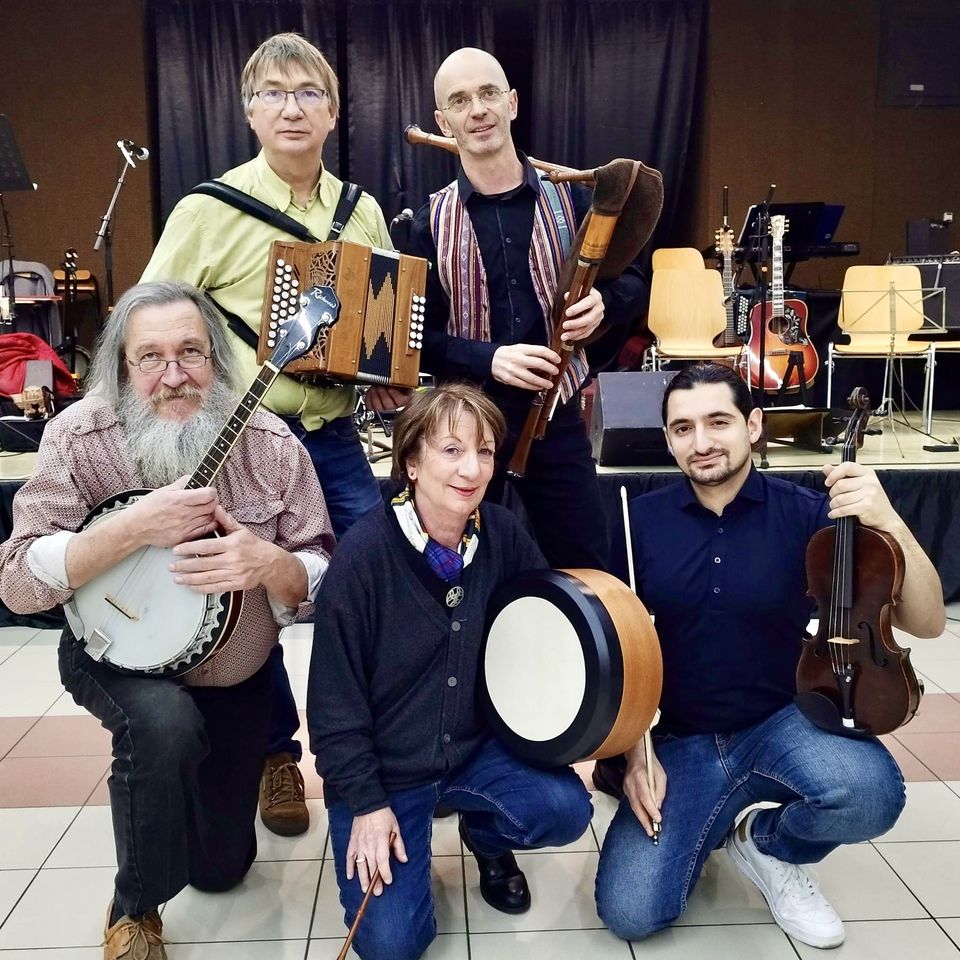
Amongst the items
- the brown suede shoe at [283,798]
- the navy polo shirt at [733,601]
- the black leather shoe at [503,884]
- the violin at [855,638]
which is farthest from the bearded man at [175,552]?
the violin at [855,638]

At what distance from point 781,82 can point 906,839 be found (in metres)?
6.59

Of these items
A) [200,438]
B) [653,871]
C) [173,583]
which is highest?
[200,438]

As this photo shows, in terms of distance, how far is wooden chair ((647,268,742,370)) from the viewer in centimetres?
571

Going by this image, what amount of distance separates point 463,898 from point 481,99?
5.68ft

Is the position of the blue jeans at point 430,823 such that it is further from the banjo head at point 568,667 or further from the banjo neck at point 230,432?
the banjo neck at point 230,432

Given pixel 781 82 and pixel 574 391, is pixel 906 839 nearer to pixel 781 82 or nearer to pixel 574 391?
pixel 574 391

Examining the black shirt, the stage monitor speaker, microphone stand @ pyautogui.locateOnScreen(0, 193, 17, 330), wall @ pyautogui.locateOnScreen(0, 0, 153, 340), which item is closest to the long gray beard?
the black shirt

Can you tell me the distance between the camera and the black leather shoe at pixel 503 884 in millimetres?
1937

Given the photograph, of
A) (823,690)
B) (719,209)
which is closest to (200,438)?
(823,690)

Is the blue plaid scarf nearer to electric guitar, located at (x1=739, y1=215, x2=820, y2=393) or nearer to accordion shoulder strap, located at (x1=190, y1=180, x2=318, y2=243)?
accordion shoulder strap, located at (x1=190, y1=180, x2=318, y2=243)

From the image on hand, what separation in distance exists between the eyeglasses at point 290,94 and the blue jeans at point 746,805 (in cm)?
163

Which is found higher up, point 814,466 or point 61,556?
point 61,556

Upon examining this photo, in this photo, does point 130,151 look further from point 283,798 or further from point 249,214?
point 283,798

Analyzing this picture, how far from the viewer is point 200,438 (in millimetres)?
1762
